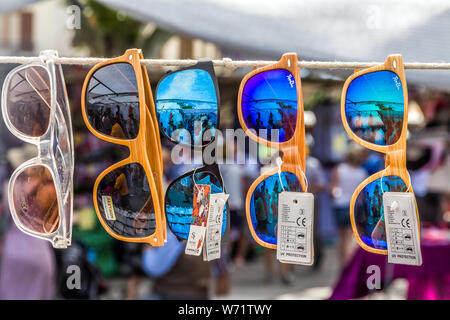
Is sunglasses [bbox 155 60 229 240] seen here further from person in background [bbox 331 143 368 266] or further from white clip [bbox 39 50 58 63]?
person in background [bbox 331 143 368 266]

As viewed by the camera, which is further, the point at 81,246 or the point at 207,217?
the point at 81,246

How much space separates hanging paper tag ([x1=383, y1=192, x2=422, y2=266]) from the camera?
1.06 m

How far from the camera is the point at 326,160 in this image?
708 centimetres

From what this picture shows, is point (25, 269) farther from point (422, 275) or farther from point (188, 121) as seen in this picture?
point (422, 275)

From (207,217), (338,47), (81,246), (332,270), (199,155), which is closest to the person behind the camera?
(207,217)

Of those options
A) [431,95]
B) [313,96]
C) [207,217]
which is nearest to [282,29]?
[207,217]

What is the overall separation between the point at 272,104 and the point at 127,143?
0.37m

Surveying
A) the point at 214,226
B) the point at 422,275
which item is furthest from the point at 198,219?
the point at 422,275

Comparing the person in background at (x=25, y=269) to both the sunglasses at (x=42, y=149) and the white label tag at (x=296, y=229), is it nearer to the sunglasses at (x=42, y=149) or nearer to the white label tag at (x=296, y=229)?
the sunglasses at (x=42, y=149)

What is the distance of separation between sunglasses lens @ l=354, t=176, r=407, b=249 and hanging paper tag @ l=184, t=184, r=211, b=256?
1.20ft

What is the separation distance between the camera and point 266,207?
1.20 meters

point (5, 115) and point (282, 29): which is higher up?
point (282, 29)

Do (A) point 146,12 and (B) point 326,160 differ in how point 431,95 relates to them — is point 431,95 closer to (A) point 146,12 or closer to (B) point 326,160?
(B) point 326,160
